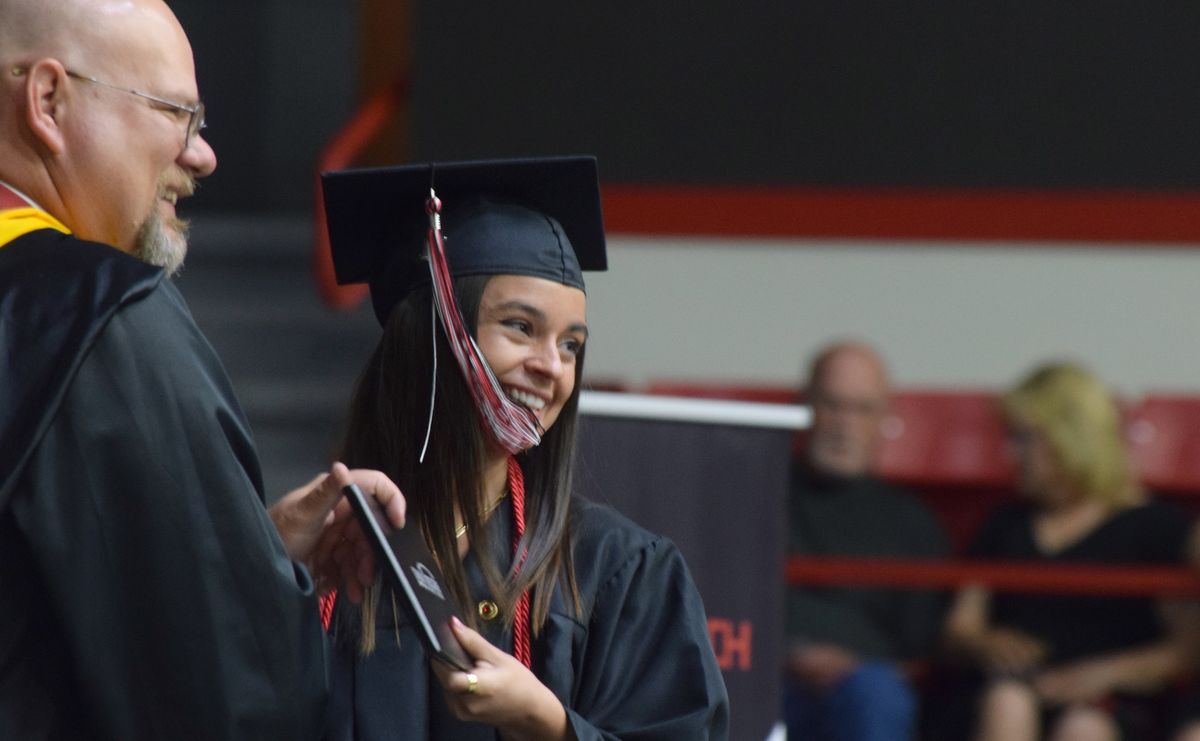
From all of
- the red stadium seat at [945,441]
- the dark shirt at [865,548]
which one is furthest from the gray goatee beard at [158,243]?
the red stadium seat at [945,441]

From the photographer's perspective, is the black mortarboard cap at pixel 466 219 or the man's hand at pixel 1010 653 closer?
the black mortarboard cap at pixel 466 219

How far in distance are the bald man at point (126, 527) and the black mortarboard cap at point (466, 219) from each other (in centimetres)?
50

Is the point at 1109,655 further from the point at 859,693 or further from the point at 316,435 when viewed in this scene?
the point at 316,435

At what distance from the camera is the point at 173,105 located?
2199 mm

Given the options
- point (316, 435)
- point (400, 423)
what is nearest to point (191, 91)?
point (400, 423)

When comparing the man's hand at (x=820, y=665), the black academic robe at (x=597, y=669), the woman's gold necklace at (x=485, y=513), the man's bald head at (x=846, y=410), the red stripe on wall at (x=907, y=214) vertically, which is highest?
the woman's gold necklace at (x=485, y=513)

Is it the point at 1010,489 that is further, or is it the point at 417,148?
the point at 417,148

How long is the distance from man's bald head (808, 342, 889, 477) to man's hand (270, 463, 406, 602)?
286cm

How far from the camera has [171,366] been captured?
2.01 meters

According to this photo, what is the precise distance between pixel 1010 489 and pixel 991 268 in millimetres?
982

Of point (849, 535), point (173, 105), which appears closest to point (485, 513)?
point (173, 105)

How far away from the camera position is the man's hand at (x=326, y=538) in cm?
237

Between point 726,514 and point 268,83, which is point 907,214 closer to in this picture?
point 726,514

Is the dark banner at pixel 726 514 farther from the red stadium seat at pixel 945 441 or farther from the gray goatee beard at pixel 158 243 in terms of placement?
the red stadium seat at pixel 945 441
